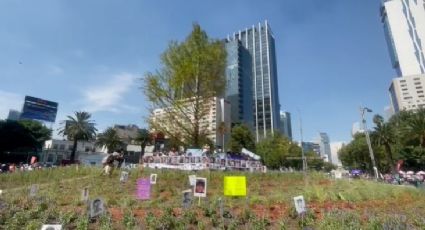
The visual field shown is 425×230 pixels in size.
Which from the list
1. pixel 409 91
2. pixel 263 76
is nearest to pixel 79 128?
pixel 263 76

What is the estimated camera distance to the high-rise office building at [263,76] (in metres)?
166

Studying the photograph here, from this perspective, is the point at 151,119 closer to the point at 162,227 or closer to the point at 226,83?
the point at 226,83

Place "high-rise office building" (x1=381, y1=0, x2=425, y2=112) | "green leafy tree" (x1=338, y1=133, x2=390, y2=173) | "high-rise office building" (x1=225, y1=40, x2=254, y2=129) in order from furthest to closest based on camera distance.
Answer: "high-rise office building" (x1=381, y1=0, x2=425, y2=112) → "high-rise office building" (x1=225, y1=40, x2=254, y2=129) → "green leafy tree" (x1=338, y1=133, x2=390, y2=173)

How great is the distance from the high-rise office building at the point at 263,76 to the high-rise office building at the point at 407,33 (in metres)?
78.7

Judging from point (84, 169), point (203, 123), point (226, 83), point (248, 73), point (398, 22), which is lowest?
point (84, 169)

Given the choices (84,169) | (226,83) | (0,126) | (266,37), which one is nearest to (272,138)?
(226,83)

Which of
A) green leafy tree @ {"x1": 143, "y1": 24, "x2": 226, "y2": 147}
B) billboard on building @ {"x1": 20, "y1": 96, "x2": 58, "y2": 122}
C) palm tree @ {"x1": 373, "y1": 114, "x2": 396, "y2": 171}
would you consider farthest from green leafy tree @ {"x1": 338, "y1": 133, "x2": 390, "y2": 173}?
billboard on building @ {"x1": 20, "y1": 96, "x2": 58, "y2": 122}

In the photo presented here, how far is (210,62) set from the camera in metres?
22.5

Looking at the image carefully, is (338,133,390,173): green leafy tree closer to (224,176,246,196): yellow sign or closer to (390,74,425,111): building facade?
(224,176,246,196): yellow sign

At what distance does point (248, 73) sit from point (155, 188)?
144123 mm

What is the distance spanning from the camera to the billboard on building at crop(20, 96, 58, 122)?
246 feet

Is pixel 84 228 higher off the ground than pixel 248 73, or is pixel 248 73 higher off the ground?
pixel 248 73

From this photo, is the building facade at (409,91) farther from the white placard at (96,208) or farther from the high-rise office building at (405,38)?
the white placard at (96,208)

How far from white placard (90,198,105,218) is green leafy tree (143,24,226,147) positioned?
14.1m
